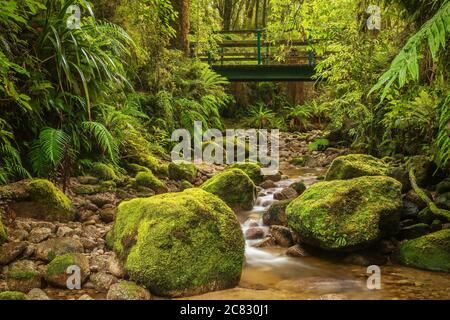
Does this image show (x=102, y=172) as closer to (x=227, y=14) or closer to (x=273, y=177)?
(x=273, y=177)

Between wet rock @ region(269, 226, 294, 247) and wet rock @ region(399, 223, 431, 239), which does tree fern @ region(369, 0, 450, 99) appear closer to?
wet rock @ region(399, 223, 431, 239)

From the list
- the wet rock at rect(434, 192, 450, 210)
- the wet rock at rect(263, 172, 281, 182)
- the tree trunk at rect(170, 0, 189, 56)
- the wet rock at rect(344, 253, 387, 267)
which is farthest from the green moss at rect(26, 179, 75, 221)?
the tree trunk at rect(170, 0, 189, 56)

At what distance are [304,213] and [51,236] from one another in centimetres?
278

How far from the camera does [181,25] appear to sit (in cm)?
1244

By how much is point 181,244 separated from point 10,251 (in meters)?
1.53

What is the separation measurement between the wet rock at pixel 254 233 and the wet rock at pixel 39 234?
255cm

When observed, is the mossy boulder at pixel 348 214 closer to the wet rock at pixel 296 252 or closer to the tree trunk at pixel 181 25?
the wet rock at pixel 296 252

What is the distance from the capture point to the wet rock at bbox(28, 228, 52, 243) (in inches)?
177

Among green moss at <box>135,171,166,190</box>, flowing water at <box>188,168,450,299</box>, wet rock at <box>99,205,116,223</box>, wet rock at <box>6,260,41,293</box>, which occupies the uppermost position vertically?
green moss at <box>135,171,166,190</box>

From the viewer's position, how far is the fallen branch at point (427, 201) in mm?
5293

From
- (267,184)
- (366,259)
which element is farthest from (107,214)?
(267,184)

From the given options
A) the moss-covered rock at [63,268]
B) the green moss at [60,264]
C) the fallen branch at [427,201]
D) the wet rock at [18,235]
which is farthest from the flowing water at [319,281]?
A: the wet rock at [18,235]

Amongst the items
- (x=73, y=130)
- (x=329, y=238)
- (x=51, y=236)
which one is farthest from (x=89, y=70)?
(x=329, y=238)

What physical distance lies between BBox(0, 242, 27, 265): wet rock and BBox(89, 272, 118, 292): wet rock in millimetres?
705
